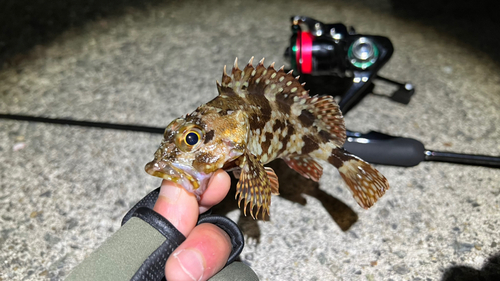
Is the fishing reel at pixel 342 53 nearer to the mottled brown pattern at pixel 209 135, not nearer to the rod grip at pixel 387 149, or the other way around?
the rod grip at pixel 387 149

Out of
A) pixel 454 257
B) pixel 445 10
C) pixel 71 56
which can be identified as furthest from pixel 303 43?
pixel 445 10

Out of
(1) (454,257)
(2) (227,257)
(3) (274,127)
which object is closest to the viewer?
(2) (227,257)

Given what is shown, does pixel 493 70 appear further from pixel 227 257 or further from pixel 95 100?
pixel 95 100

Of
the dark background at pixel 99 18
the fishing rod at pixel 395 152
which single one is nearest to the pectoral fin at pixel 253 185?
the fishing rod at pixel 395 152

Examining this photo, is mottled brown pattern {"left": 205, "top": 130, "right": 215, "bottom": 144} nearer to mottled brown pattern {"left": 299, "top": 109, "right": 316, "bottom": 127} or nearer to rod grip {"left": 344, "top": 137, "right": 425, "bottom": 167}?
mottled brown pattern {"left": 299, "top": 109, "right": 316, "bottom": 127}

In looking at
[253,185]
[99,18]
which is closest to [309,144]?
[253,185]

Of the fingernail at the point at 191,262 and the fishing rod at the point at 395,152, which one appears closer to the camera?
the fingernail at the point at 191,262
